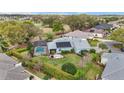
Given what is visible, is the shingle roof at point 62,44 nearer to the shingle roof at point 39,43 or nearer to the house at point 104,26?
the shingle roof at point 39,43

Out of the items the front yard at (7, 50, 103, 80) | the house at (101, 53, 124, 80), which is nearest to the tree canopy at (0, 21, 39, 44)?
the front yard at (7, 50, 103, 80)

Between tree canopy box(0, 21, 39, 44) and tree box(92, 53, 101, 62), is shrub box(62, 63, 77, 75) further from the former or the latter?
tree canopy box(0, 21, 39, 44)

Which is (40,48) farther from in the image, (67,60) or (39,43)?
(67,60)

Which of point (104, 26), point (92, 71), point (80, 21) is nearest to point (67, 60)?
point (92, 71)

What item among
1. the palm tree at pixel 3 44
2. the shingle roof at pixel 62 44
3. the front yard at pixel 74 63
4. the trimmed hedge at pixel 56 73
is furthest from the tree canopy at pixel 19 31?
the trimmed hedge at pixel 56 73
